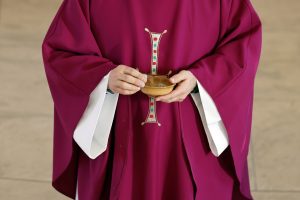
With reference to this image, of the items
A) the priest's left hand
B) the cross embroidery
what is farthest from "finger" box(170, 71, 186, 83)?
the cross embroidery

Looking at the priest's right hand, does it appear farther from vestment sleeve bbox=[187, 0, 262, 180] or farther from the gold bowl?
vestment sleeve bbox=[187, 0, 262, 180]

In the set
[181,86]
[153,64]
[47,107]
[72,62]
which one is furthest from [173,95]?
[47,107]

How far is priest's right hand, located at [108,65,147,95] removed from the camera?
1365mm

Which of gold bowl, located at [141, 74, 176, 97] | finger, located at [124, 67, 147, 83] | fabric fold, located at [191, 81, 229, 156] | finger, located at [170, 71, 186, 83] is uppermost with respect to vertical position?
finger, located at [124, 67, 147, 83]

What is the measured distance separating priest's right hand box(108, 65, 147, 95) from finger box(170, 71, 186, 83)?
0.23ft

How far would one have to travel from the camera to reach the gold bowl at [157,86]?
136 cm

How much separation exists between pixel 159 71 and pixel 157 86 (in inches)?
4.8

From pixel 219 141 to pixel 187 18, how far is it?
340 mm

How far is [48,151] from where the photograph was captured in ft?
9.22

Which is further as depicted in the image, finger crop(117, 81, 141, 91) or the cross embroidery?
the cross embroidery

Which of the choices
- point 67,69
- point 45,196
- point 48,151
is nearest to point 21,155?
point 48,151

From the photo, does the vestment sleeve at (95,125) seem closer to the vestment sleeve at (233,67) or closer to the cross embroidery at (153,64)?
the cross embroidery at (153,64)

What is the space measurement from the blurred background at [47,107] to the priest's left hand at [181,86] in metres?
1.24

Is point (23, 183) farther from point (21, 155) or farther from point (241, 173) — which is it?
point (241, 173)
